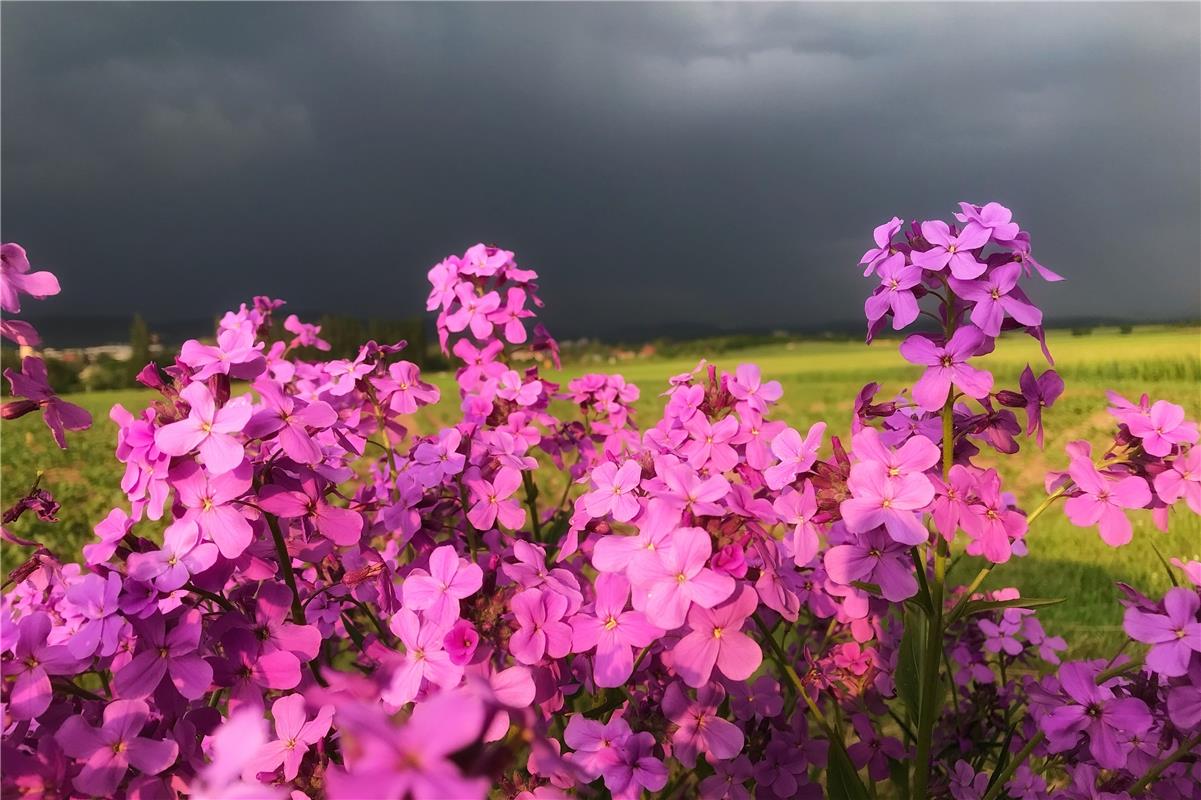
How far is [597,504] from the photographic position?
1.43m

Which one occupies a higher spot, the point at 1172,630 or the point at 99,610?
the point at 99,610

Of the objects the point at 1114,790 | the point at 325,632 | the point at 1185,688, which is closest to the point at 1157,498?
the point at 1185,688

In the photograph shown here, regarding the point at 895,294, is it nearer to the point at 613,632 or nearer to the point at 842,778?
the point at 613,632

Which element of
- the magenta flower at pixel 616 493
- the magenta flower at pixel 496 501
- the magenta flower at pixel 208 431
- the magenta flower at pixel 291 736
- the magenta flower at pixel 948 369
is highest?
the magenta flower at pixel 948 369

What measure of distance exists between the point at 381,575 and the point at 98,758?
552 millimetres

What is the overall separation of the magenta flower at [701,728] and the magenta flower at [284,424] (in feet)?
2.88

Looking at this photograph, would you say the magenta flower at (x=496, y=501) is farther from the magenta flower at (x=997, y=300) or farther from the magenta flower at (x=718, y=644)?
the magenta flower at (x=997, y=300)

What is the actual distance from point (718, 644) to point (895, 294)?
81 centimetres

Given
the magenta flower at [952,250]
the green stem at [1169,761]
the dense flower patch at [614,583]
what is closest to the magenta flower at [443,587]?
the dense flower patch at [614,583]

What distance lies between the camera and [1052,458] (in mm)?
7492

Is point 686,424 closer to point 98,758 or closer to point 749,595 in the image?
point 749,595

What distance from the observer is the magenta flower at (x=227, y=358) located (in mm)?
1371

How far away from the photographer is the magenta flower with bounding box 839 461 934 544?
1.34m

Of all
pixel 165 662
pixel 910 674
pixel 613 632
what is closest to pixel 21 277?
pixel 165 662
